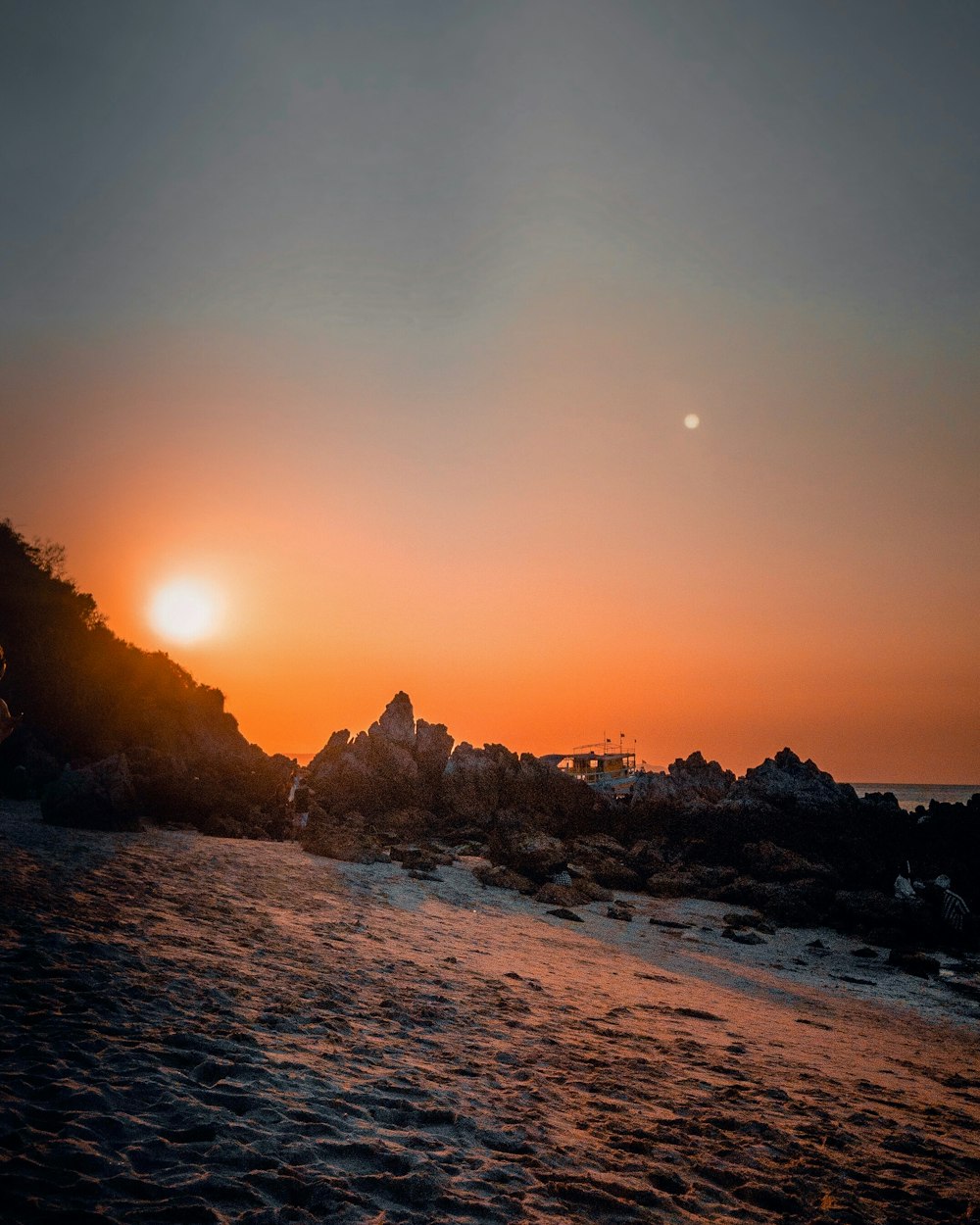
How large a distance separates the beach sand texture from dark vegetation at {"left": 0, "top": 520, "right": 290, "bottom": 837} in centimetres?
935

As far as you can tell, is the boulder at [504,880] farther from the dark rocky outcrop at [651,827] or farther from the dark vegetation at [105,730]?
the dark vegetation at [105,730]

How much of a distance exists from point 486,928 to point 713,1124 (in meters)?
9.66

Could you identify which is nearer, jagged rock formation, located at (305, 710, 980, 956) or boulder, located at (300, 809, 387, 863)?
boulder, located at (300, 809, 387, 863)

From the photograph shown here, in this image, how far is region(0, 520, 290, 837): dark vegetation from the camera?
19.5m

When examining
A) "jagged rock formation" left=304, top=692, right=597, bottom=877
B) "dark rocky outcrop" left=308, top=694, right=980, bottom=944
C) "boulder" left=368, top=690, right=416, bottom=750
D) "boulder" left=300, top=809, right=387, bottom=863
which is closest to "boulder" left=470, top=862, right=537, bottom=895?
"dark rocky outcrop" left=308, top=694, right=980, bottom=944

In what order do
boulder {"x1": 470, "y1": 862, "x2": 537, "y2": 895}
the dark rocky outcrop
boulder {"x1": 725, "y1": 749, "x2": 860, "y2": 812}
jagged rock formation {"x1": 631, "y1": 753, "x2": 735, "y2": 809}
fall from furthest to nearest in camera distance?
1. jagged rock formation {"x1": 631, "y1": 753, "x2": 735, "y2": 809}
2. boulder {"x1": 725, "y1": 749, "x2": 860, "y2": 812}
3. the dark rocky outcrop
4. boulder {"x1": 470, "y1": 862, "x2": 537, "y2": 895}

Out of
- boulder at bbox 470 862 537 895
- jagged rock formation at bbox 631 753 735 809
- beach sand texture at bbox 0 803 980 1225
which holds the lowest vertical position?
boulder at bbox 470 862 537 895

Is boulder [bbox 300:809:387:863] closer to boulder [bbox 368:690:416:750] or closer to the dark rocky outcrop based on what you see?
the dark rocky outcrop

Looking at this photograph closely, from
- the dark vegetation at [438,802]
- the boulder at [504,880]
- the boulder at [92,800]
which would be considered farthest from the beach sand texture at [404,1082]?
the dark vegetation at [438,802]

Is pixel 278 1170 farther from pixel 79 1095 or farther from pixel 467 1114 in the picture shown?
pixel 467 1114

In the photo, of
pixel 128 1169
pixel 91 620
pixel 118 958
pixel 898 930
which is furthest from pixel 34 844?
pixel 91 620

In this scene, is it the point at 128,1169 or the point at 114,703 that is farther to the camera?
the point at 114,703

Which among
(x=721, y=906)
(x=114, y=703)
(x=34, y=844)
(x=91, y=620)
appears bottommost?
(x=721, y=906)

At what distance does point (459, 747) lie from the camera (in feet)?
146
